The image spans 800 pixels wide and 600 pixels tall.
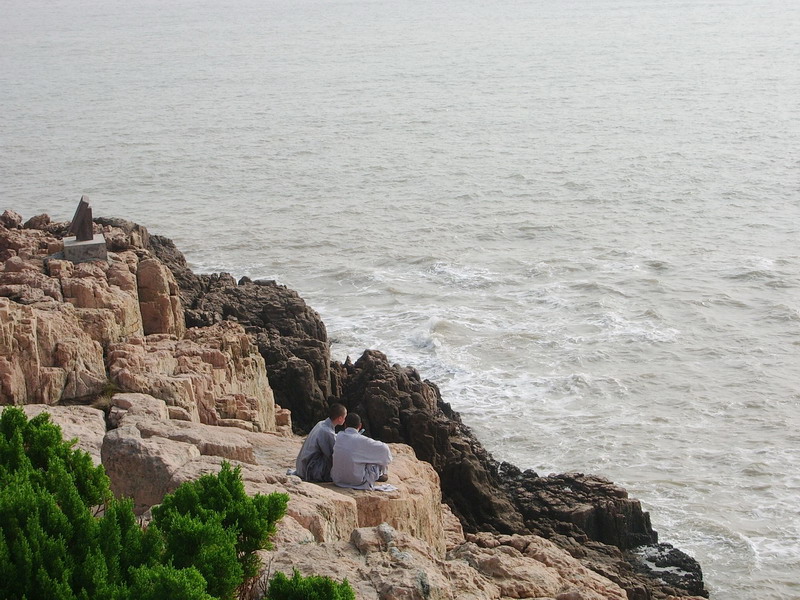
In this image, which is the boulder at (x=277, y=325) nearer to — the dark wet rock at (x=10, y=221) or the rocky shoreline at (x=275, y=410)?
the rocky shoreline at (x=275, y=410)

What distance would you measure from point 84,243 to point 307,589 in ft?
37.6

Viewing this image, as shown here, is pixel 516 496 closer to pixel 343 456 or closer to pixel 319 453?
pixel 319 453

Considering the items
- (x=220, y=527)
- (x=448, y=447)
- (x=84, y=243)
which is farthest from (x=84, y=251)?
(x=220, y=527)

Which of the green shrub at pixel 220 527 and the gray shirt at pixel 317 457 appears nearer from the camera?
the green shrub at pixel 220 527

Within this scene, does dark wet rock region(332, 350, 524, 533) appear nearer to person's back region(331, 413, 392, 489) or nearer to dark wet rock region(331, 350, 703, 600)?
dark wet rock region(331, 350, 703, 600)

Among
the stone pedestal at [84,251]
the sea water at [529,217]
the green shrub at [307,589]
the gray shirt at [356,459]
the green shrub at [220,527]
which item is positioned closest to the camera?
the green shrub at [307,589]

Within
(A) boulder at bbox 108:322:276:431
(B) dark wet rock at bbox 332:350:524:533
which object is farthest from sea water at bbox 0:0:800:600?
(A) boulder at bbox 108:322:276:431

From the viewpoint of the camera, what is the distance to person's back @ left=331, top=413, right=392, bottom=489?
11.1 metres

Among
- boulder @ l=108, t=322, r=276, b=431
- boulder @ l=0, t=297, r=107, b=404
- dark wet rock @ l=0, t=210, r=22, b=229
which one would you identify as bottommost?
boulder @ l=108, t=322, r=276, b=431

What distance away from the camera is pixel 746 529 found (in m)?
16.8

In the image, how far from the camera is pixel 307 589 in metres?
7.35

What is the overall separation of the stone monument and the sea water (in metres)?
7.27

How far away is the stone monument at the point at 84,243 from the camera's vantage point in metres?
17.4

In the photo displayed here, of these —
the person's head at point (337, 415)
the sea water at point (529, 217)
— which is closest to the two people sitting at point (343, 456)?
the person's head at point (337, 415)
